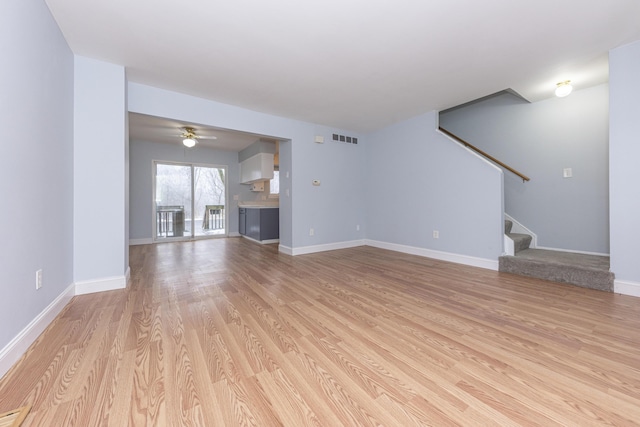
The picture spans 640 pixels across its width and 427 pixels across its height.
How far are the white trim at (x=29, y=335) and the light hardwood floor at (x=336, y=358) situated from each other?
52 mm

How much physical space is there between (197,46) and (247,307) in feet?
8.09

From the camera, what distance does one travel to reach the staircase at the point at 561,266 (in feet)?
8.33

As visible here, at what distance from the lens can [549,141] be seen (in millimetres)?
3736

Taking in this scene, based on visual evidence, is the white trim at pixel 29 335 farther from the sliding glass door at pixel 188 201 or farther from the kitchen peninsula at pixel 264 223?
the sliding glass door at pixel 188 201

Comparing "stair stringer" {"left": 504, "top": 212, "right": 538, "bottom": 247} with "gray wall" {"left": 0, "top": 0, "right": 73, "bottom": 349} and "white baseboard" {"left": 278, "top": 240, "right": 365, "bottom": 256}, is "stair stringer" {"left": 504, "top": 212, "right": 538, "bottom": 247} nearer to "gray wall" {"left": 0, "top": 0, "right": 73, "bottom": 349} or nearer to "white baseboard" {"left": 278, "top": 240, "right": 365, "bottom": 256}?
"white baseboard" {"left": 278, "top": 240, "right": 365, "bottom": 256}

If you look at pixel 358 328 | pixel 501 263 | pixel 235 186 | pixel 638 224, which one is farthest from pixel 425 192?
pixel 235 186

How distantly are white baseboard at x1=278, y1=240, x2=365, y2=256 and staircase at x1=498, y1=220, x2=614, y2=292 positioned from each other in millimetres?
2544

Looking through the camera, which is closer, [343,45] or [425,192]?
[343,45]

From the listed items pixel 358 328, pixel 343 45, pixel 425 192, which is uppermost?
pixel 343 45

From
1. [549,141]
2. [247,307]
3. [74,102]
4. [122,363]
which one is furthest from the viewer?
[549,141]

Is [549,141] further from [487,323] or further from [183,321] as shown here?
[183,321]

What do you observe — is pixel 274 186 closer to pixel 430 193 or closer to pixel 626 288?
pixel 430 193

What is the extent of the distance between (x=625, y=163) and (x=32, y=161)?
4935 mm

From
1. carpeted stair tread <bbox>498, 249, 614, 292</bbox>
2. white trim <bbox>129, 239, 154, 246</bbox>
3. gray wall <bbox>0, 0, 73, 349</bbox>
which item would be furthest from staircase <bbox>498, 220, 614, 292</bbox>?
white trim <bbox>129, 239, 154, 246</bbox>
